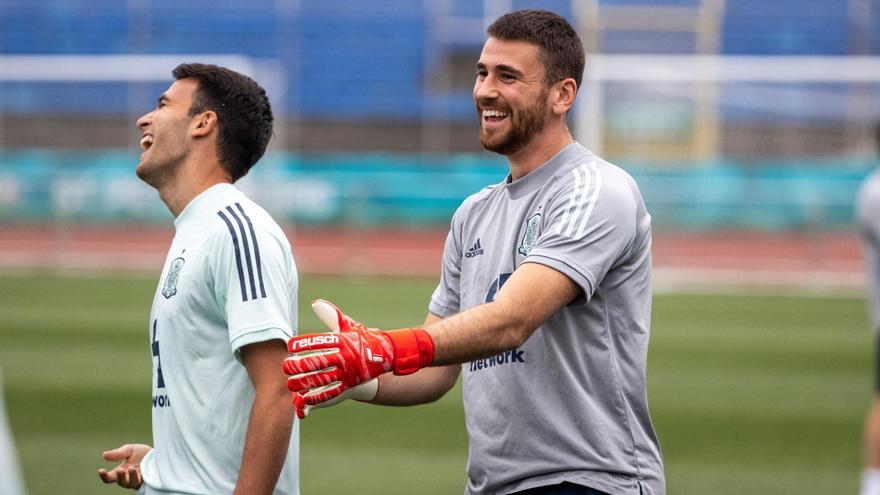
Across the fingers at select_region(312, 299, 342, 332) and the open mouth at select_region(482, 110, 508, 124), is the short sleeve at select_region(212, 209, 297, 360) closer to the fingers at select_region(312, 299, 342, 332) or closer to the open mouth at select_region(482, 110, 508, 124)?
the fingers at select_region(312, 299, 342, 332)

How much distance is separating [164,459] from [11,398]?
7162 mm

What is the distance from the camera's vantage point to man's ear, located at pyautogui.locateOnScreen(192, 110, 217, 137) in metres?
3.46

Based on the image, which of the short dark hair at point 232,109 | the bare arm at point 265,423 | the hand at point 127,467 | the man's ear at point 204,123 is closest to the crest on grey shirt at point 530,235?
the bare arm at point 265,423

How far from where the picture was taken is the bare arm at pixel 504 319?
9.32ft

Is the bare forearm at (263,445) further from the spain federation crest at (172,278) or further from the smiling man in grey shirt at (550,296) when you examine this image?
the spain federation crest at (172,278)

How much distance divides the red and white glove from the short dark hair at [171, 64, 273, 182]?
0.87 m

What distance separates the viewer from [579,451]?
10.5 feet

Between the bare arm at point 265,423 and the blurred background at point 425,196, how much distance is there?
13.3ft

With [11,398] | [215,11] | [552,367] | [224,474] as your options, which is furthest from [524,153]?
[215,11]

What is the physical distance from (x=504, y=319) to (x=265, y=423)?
713 mm

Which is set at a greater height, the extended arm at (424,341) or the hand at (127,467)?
the extended arm at (424,341)

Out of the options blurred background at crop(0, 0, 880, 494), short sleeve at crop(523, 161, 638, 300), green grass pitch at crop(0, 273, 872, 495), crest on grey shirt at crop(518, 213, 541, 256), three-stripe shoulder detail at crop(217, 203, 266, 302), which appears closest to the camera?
short sleeve at crop(523, 161, 638, 300)

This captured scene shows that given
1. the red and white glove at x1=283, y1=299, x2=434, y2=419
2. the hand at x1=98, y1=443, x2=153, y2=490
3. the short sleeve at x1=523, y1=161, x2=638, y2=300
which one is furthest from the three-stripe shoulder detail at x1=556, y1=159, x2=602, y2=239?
the hand at x1=98, y1=443, x2=153, y2=490

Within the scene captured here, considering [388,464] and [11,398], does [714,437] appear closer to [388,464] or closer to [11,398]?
[388,464]
